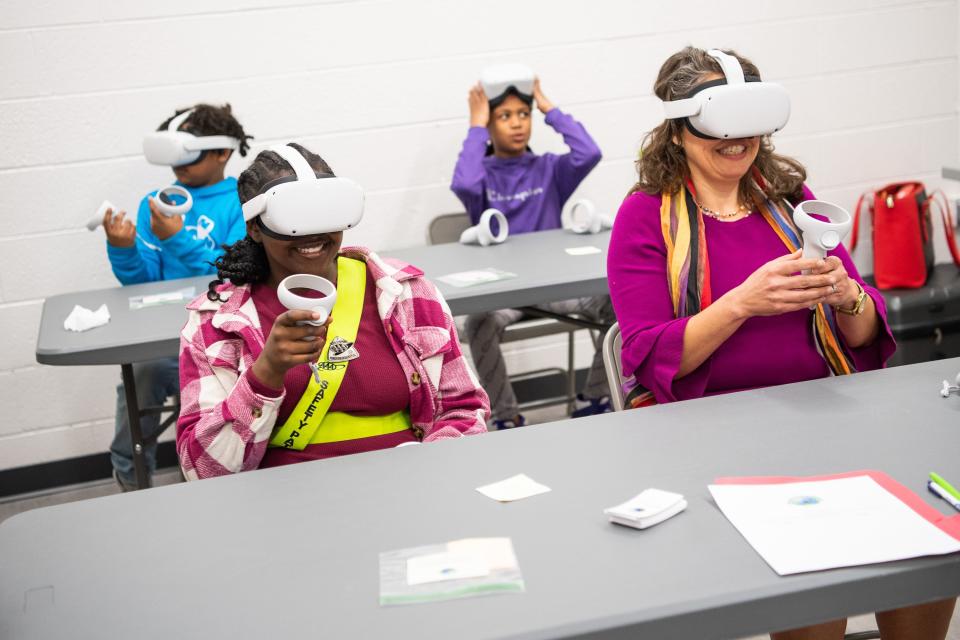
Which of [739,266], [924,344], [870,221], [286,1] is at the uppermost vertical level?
[286,1]

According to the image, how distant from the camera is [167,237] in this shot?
10.2ft

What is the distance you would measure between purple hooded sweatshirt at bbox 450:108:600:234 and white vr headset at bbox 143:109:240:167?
2.97 feet

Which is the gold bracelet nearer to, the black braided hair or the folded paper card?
the folded paper card

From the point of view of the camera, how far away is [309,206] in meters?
→ 1.64

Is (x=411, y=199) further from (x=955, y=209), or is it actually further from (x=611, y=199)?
(x=955, y=209)

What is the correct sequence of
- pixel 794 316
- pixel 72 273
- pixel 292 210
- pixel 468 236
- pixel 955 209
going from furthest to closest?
pixel 955 209
pixel 72 273
pixel 468 236
pixel 794 316
pixel 292 210

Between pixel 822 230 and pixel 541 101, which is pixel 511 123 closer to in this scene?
pixel 541 101

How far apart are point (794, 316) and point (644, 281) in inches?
11.1

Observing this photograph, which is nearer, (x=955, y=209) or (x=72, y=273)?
(x=72, y=273)

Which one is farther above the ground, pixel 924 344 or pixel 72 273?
pixel 72 273

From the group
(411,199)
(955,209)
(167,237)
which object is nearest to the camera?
(167,237)

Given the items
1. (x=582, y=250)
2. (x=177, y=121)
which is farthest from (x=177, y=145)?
(x=582, y=250)

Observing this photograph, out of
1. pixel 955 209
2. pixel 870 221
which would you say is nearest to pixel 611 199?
pixel 870 221

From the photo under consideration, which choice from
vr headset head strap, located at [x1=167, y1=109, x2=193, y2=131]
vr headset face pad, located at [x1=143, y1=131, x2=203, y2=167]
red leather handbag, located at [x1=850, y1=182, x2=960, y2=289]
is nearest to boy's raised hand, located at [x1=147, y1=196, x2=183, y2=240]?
vr headset face pad, located at [x1=143, y1=131, x2=203, y2=167]
